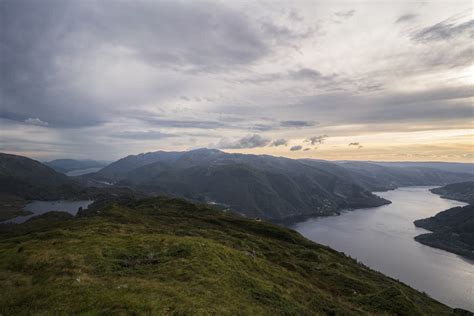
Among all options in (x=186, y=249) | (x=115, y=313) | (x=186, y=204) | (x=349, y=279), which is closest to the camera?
(x=115, y=313)

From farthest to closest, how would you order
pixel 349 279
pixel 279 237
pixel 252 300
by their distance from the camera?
pixel 279 237 → pixel 349 279 → pixel 252 300

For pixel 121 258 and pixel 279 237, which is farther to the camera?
pixel 279 237

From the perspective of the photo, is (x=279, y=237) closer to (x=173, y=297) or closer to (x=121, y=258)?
(x=121, y=258)

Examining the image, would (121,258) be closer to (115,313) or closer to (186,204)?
(115,313)

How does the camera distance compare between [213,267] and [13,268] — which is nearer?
[13,268]

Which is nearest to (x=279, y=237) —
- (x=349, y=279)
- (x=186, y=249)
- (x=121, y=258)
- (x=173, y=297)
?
(x=349, y=279)

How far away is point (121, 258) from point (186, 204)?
147 meters

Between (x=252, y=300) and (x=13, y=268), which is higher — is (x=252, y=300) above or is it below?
below

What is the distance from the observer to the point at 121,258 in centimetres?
3888

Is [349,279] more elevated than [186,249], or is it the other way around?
[186,249]

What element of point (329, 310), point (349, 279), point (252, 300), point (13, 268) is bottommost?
point (349, 279)

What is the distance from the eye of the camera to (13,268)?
34094 millimetres

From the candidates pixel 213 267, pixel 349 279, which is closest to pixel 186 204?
pixel 349 279

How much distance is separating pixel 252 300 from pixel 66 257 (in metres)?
26.6
